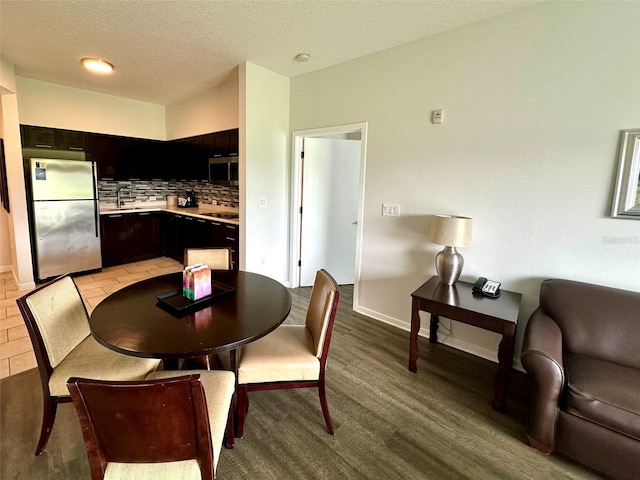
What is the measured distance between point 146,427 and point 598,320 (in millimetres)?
2417

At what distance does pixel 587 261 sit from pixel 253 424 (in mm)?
2433

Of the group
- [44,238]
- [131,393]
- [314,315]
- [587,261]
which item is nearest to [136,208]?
[44,238]

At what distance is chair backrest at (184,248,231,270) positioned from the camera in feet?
8.20

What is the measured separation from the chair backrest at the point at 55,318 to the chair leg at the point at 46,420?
18cm

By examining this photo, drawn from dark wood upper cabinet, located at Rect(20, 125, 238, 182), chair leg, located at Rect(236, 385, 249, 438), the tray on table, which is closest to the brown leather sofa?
chair leg, located at Rect(236, 385, 249, 438)

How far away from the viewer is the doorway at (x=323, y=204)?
397cm

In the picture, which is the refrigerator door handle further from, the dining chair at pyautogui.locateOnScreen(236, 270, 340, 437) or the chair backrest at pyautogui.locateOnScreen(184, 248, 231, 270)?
the dining chair at pyautogui.locateOnScreen(236, 270, 340, 437)

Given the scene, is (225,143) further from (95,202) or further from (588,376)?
(588,376)

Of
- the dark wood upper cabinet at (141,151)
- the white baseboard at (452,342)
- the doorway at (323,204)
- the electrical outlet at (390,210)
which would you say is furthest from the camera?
the dark wood upper cabinet at (141,151)

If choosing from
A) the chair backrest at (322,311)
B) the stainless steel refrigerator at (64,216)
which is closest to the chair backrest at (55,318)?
the chair backrest at (322,311)

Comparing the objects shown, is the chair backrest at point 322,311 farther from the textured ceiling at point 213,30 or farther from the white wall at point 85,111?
the white wall at point 85,111

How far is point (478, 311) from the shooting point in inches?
82.2

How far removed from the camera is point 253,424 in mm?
1867

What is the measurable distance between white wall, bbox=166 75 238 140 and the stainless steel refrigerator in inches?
58.5
